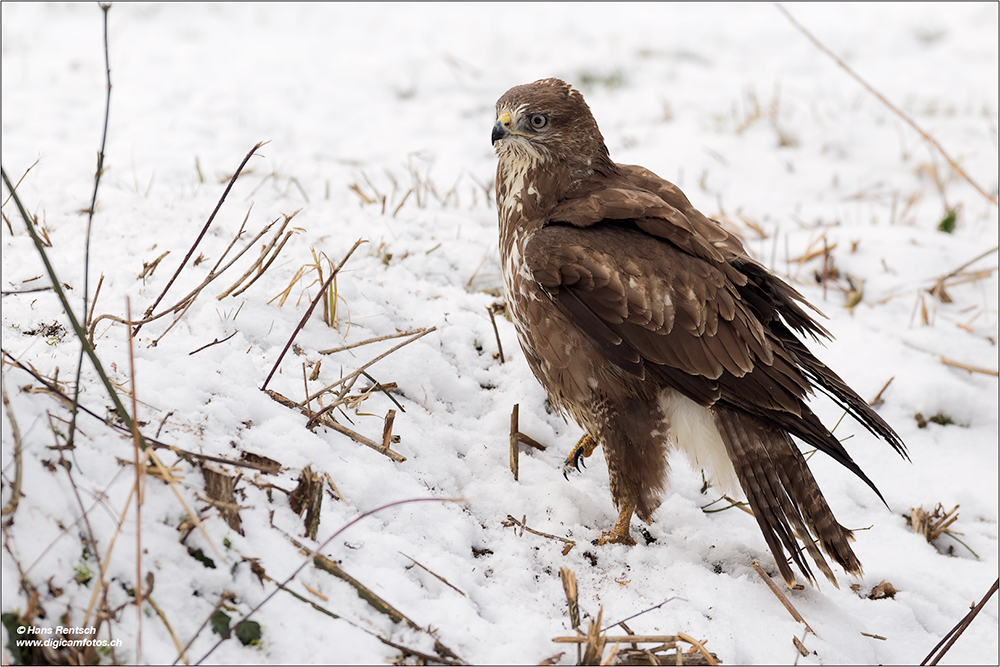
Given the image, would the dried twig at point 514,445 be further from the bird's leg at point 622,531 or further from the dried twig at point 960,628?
the dried twig at point 960,628

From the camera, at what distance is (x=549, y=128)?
288 cm

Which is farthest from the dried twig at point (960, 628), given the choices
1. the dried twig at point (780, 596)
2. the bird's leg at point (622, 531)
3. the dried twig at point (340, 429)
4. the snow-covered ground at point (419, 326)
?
the dried twig at point (340, 429)

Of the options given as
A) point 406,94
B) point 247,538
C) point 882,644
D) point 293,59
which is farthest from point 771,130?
point 247,538

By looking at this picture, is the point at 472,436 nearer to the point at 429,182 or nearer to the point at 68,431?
the point at 68,431

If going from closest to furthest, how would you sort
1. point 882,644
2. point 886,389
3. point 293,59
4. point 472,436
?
point 882,644, point 472,436, point 886,389, point 293,59

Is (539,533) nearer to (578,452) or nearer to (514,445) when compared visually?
(514,445)

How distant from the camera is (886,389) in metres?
3.53

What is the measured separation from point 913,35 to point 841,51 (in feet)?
2.97

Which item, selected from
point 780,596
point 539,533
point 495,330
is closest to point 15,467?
point 539,533

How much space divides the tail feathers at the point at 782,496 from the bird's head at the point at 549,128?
1.11 m

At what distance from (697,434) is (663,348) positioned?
1.20 ft

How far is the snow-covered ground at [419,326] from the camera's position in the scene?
1.88 meters

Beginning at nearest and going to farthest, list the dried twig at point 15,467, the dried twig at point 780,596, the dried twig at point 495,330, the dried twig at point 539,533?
the dried twig at point 15,467, the dried twig at point 780,596, the dried twig at point 539,533, the dried twig at point 495,330

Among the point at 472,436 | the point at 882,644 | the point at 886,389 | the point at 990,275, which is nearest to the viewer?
the point at 882,644
